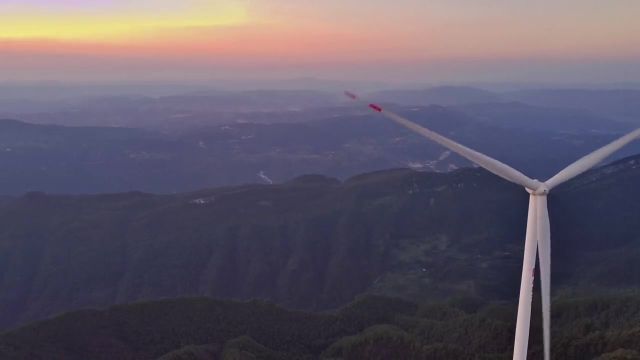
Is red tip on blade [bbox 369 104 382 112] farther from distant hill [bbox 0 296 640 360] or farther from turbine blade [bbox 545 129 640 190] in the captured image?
distant hill [bbox 0 296 640 360]

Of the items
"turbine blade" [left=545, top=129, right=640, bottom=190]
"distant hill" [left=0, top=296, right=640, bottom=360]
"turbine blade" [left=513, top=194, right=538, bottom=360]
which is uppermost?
"turbine blade" [left=545, top=129, right=640, bottom=190]

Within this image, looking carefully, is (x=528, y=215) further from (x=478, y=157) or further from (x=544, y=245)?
(x=478, y=157)

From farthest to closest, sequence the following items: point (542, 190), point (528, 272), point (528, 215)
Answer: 1. point (528, 215)
2. point (528, 272)
3. point (542, 190)

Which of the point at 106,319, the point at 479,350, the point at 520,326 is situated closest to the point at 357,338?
the point at 479,350

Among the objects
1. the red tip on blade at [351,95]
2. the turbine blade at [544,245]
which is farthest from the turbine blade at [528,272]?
the red tip on blade at [351,95]

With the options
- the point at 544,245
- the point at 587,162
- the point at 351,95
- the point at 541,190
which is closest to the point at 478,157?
the point at 541,190

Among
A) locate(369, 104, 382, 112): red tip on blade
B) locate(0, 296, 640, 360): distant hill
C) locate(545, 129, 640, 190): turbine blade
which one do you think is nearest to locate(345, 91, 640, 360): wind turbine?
locate(545, 129, 640, 190): turbine blade

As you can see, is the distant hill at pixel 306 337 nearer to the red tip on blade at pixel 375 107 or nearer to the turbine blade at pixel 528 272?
the turbine blade at pixel 528 272

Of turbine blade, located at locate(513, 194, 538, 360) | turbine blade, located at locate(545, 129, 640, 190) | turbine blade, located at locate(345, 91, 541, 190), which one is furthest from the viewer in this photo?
turbine blade, located at locate(545, 129, 640, 190)

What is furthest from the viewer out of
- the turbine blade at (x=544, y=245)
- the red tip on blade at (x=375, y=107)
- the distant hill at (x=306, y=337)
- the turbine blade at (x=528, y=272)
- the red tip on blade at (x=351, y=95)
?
the distant hill at (x=306, y=337)
